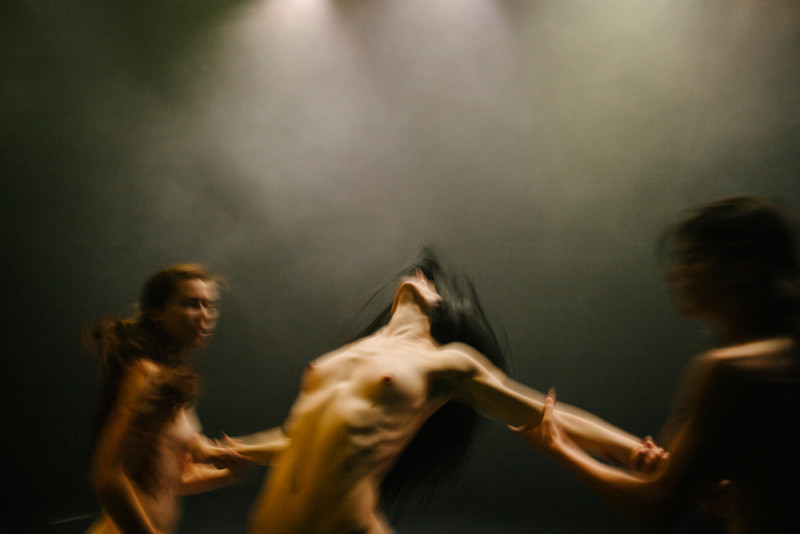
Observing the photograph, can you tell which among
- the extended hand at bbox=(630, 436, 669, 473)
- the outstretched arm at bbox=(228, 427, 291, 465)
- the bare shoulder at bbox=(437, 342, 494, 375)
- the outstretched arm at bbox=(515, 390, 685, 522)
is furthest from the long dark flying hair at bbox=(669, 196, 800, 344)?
the outstretched arm at bbox=(228, 427, 291, 465)

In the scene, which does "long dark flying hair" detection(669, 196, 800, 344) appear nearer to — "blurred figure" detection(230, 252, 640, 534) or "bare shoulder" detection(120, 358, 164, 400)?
"blurred figure" detection(230, 252, 640, 534)

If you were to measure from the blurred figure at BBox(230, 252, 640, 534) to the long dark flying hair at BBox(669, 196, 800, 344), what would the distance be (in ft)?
1.55

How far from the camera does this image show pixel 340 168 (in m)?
3.39

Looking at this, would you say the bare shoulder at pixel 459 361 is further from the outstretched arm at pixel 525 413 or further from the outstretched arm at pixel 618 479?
the outstretched arm at pixel 618 479

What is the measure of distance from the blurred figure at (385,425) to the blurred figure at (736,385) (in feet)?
1.14

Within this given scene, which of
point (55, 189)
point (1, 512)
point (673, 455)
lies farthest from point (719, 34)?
point (1, 512)

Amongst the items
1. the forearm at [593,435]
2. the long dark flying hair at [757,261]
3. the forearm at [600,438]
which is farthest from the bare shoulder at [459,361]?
the long dark flying hair at [757,261]

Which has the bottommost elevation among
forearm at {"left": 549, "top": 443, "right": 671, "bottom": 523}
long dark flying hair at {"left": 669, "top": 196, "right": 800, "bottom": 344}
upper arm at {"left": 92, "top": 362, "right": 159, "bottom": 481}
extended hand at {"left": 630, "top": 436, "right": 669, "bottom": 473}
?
extended hand at {"left": 630, "top": 436, "right": 669, "bottom": 473}

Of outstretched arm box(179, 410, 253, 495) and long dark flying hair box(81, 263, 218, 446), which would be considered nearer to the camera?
long dark flying hair box(81, 263, 218, 446)

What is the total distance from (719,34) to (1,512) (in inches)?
177

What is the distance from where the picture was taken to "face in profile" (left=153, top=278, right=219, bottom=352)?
1.72 metres

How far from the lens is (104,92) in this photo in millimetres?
3297

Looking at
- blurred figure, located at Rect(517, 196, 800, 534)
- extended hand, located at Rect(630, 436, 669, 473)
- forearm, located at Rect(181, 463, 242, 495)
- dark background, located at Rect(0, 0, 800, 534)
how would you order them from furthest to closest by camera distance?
dark background, located at Rect(0, 0, 800, 534), forearm, located at Rect(181, 463, 242, 495), extended hand, located at Rect(630, 436, 669, 473), blurred figure, located at Rect(517, 196, 800, 534)

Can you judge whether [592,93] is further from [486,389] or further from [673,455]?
[673,455]
